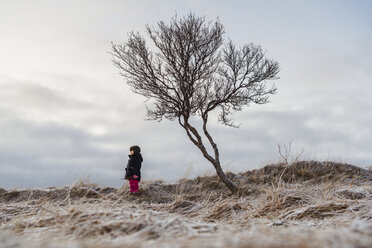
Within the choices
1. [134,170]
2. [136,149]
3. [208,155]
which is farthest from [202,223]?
[136,149]

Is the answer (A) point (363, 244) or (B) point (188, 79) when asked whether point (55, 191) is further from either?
(A) point (363, 244)

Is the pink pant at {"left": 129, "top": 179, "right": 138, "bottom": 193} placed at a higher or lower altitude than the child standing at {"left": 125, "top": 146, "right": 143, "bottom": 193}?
lower

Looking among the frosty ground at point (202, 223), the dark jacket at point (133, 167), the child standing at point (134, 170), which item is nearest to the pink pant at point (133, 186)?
the child standing at point (134, 170)

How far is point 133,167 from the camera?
11180 millimetres

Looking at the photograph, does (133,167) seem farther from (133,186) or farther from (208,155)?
(208,155)

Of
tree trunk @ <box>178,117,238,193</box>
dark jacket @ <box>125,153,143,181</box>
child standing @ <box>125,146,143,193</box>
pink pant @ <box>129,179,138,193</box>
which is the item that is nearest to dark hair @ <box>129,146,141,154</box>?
child standing @ <box>125,146,143,193</box>

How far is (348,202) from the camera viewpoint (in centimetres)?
445

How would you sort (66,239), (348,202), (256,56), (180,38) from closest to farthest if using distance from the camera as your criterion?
(66,239) < (348,202) < (180,38) < (256,56)

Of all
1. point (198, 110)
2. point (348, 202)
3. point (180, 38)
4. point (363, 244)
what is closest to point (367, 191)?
point (348, 202)

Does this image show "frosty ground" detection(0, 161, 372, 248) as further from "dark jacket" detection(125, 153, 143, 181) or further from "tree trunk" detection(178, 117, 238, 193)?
"dark jacket" detection(125, 153, 143, 181)

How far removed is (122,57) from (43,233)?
9.07 metres

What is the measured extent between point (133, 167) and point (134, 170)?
11 cm

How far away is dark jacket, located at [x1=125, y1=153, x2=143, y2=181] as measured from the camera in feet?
36.5

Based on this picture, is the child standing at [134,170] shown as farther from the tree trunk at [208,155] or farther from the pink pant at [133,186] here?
the tree trunk at [208,155]
